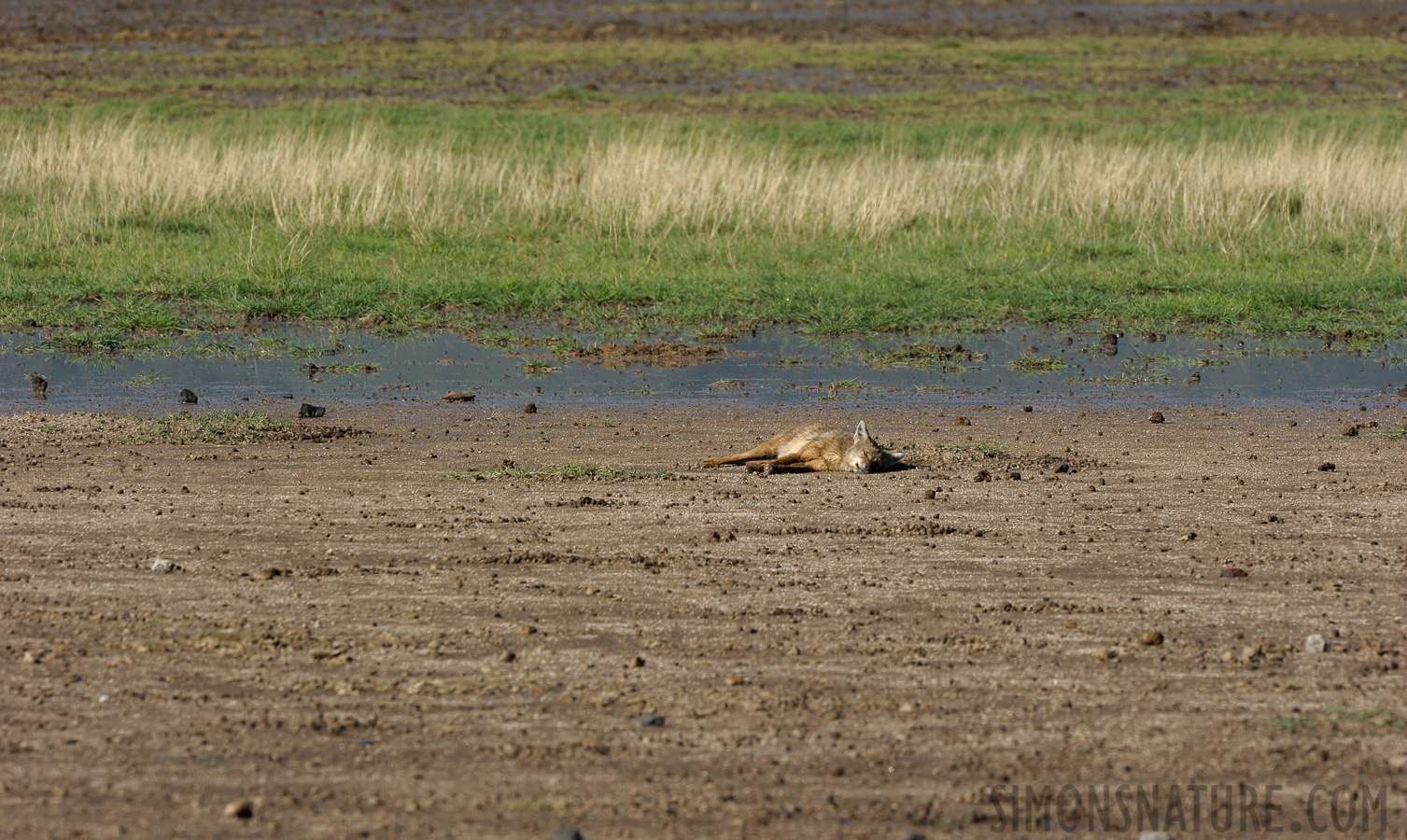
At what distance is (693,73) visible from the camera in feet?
102

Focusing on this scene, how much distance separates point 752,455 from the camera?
285 inches

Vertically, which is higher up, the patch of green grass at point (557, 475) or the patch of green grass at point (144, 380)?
the patch of green grass at point (557, 475)

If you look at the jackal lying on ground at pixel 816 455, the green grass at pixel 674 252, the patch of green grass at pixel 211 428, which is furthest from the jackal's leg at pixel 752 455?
the green grass at pixel 674 252

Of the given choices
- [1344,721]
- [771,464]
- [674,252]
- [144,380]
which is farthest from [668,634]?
[674,252]

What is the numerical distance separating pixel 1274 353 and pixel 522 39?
2982 cm

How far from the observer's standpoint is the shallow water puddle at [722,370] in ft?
29.7

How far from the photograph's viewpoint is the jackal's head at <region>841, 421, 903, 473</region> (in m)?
6.99

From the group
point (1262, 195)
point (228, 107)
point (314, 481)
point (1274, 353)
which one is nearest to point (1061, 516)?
point (314, 481)

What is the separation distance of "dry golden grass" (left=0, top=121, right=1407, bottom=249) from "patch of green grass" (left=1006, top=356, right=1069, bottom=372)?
397 cm

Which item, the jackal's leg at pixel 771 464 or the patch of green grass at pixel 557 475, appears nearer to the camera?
the patch of green grass at pixel 557 475

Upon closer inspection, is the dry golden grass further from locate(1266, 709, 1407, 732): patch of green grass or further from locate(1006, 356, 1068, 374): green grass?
locate(1266, 709, 1407, 732): patch of green grass

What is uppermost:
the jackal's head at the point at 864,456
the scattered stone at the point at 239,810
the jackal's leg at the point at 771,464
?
the jackal's head at the point at 864,456

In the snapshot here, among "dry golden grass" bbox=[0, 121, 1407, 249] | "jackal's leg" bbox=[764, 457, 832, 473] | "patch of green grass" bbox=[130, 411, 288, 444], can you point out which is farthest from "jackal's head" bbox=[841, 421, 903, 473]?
"dry golden grass" bbox=[0, 121, 1407, 249]

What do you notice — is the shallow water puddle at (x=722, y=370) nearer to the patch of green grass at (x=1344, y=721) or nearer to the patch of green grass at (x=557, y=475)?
the patch of green grass at (x=557, y=475)
